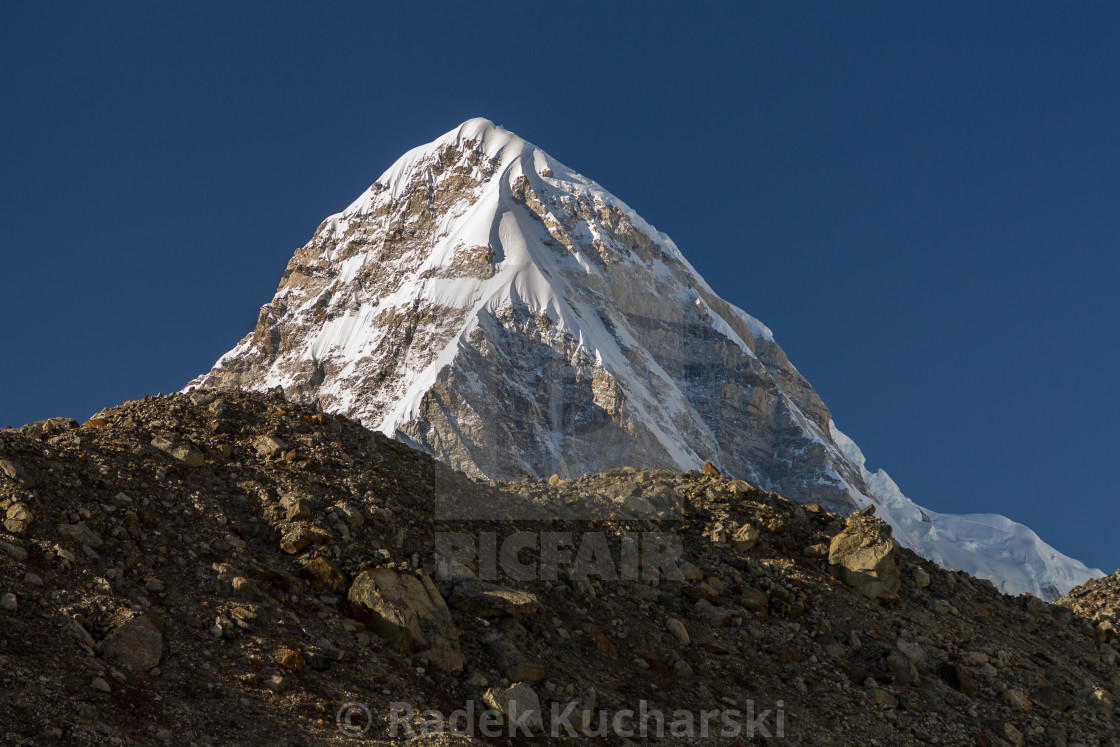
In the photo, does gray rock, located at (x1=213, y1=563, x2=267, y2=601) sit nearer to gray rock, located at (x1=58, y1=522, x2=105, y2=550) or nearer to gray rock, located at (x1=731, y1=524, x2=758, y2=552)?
gray rock, located at (x1=58, y1=522, x2=105, y2=550)

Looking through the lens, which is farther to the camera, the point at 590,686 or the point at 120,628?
the point at 590,686

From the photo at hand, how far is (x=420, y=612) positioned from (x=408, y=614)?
259 mm

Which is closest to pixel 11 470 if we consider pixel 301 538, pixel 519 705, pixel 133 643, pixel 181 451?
pixel 181 451

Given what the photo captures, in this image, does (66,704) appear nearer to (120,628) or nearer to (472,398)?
(120,628)

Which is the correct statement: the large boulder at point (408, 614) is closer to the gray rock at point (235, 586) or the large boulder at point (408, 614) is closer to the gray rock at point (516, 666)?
the gray rock at point (516, 666)

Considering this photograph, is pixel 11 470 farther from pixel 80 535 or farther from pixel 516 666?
pixel 516 666

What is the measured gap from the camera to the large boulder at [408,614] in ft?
47.8

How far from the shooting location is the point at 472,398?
633ft

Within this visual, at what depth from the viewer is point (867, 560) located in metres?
21.4

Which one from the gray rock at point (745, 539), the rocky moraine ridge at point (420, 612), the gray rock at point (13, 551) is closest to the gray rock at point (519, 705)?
the rocky moraine ridge at point (420, 612)

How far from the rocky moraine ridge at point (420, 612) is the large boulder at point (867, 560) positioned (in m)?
0.05

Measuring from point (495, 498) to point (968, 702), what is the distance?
969 cm

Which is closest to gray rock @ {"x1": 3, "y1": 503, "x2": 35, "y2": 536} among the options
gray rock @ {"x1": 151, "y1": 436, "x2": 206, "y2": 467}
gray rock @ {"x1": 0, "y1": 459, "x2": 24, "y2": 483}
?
gray rock @ {"x1": 0, "y1": 459, "x2": 24, "y2": 483}

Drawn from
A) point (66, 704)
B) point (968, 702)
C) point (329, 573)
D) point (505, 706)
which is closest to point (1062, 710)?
point (968, 702)
